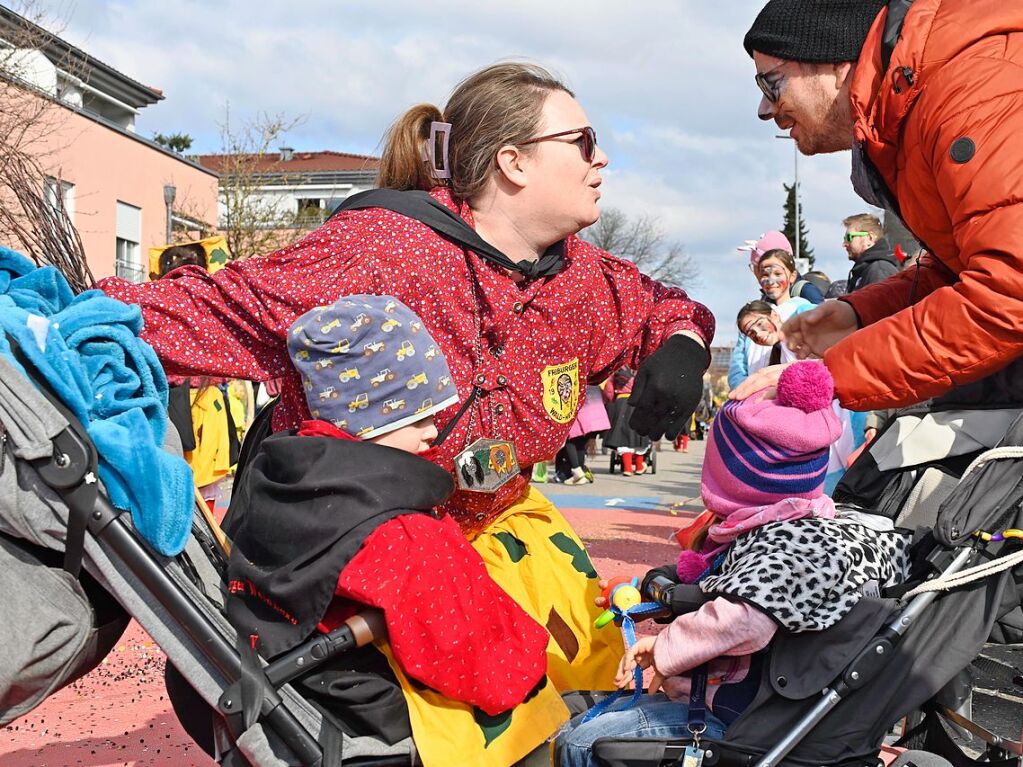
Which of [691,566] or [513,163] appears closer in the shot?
[691,566]

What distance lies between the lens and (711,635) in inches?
87.7

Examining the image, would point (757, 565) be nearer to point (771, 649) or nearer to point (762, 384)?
point (771, 649)

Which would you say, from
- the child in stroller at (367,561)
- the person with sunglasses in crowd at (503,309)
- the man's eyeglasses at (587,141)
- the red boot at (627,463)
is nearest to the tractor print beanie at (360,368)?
the child in stroller at (367,561)

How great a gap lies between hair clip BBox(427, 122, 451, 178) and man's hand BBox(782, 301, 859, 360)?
1040mm

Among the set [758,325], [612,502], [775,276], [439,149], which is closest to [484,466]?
[439,149]

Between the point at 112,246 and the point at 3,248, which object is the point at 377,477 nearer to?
the point at 3,248

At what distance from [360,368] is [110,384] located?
49cm

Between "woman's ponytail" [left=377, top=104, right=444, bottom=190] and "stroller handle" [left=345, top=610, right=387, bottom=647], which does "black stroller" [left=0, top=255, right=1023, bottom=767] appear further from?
"woman's ponytail" [left=377, top=104, right=444, bottom=190]

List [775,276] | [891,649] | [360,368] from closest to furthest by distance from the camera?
[891,649], [360,368], [775,276]

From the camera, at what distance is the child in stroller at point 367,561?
2.04 m

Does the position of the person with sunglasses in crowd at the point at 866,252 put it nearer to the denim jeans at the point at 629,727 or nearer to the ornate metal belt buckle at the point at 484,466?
the ornate metal belt buckle at the point at 484,466

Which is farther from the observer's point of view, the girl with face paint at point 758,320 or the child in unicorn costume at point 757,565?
the girl with face paint at point 758,320

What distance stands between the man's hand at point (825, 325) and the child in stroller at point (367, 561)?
41.2 inches

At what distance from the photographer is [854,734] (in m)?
2.22
